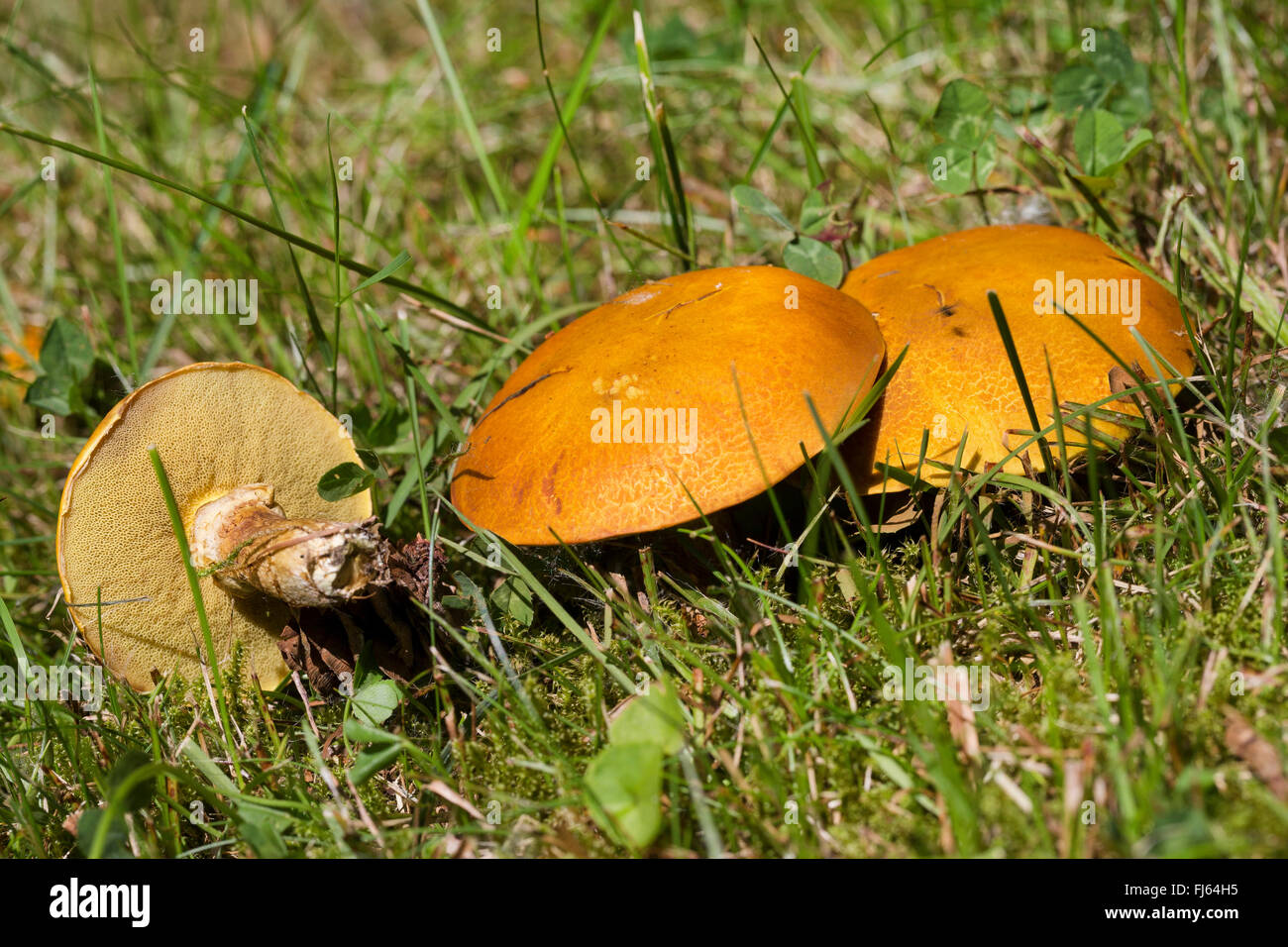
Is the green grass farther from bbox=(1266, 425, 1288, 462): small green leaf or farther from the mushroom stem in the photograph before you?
the mushroom stem

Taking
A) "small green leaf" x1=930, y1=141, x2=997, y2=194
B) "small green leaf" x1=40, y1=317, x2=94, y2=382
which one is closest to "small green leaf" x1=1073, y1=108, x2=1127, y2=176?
"small green leaf" x1=930, y1=141, x2=997, y2=194

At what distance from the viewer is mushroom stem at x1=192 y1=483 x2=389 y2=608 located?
7.06 feet

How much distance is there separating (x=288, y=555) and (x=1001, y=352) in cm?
178

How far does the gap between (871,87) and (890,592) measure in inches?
127

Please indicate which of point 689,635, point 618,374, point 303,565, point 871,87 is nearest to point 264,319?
point 303,565

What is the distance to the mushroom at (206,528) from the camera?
7.02ft

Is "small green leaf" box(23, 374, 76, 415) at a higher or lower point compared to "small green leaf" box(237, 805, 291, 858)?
higher

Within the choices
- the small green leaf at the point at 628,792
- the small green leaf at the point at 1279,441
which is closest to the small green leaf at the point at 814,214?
the small green leaf at the point at 1279,441

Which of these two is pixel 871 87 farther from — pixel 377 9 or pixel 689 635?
pixel 377 9

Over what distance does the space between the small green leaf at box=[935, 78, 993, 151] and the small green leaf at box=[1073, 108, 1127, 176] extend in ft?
1.01

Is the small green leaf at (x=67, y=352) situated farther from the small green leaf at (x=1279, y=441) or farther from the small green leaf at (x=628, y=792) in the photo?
the small green leaf at (x=1279, y=441)

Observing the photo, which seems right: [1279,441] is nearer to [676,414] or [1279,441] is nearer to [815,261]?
[815,261]

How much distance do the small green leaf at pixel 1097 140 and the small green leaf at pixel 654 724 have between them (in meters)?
2.33

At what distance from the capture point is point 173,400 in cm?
218
